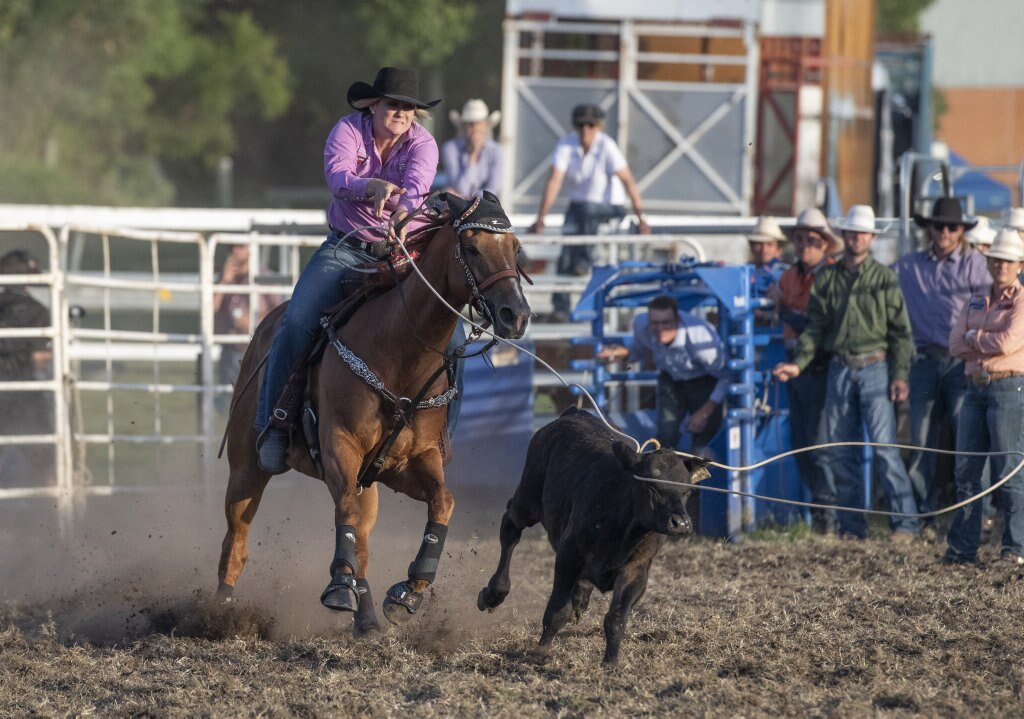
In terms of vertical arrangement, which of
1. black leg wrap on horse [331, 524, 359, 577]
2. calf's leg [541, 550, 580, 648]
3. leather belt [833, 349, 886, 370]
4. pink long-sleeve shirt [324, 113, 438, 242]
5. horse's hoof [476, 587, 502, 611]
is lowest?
horse's hoof [476, 587, 502, 611]

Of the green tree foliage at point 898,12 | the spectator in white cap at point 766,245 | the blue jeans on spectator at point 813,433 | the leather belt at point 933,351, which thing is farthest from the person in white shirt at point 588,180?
the green tree foliage at point 898,12

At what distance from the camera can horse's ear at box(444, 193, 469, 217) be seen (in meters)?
6.38

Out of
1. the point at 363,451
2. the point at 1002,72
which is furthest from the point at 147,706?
the point at 1002,72

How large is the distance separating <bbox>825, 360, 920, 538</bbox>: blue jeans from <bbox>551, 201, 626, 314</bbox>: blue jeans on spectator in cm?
295

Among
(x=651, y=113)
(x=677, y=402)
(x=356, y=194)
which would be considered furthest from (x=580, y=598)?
(x=651, y=113)

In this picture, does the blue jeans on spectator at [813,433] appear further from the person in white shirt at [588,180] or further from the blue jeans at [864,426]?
the person in white shirt at [588,180]

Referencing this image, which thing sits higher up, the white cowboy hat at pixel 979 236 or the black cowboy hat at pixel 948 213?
the black cowboy hat at pixel 948 213

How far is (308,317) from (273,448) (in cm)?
68

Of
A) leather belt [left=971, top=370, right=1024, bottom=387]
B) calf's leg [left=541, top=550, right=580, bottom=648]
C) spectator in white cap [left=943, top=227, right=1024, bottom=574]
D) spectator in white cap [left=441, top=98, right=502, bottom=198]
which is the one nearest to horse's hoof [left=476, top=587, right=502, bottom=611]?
calf's leg [left=541, top=550, right=580, bottom=648]

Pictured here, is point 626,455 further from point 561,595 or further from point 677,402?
point 677,402

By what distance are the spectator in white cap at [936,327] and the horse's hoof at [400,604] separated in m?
Result: 4.57

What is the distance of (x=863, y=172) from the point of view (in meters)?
21.5

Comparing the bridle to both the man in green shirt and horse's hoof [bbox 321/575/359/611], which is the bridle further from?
the man in green shirt

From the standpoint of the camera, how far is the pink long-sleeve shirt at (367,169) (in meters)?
7.02
